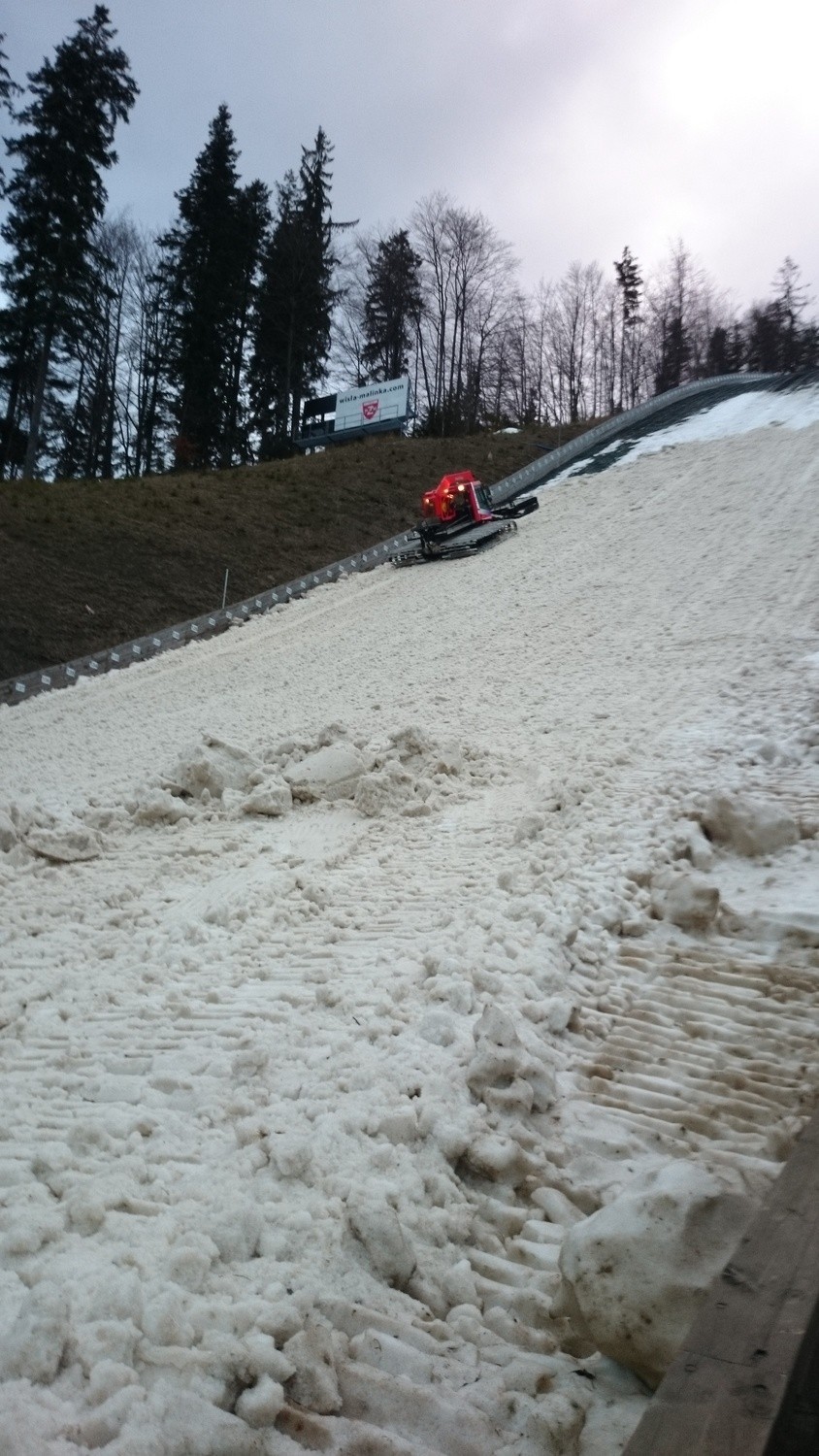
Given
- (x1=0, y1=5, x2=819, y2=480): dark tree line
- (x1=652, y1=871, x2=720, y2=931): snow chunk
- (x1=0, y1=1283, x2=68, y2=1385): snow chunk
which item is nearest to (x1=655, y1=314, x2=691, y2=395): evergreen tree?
(x1=0, y1=5, x2=819, y2=480): dark tree line

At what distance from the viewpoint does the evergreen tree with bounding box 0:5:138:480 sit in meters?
25.2

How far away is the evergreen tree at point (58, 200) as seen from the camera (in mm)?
25219

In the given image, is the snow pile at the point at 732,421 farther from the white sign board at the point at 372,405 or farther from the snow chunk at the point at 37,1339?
the snow chunk at the point at 37,1339

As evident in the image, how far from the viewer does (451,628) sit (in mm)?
12047

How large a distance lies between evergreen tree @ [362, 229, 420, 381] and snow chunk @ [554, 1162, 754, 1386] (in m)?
42.7

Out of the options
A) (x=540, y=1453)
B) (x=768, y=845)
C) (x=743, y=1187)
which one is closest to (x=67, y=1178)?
(x=540, y=1453)

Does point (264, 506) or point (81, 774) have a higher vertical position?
point (264, 506)

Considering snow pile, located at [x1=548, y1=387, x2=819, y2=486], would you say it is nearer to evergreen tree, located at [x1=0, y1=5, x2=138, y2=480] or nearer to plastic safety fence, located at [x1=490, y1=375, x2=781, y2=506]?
plastic safety fence, located at [x1=490, y1=375, x2=781, y2=506]

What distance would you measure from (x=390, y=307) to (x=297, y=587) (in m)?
30.2

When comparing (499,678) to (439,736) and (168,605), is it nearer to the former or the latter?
(439,736)

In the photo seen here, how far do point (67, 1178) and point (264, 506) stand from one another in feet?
63.3

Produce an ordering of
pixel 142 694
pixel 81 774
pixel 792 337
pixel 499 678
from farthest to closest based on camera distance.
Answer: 1. pixel 792 337
2. pixel 142 694
3. pixel 499 678
4. pixel 81 774

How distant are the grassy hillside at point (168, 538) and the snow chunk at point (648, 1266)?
11.5m

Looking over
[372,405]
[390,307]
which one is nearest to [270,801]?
[372,405]
